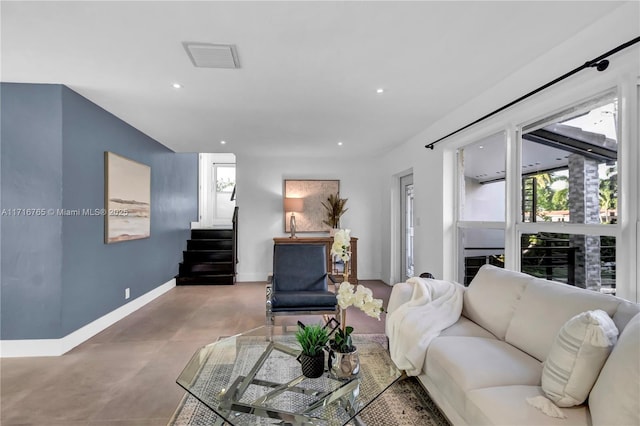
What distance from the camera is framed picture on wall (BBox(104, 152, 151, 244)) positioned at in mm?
3750

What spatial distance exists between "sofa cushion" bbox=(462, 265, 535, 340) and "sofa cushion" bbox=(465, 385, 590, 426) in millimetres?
711

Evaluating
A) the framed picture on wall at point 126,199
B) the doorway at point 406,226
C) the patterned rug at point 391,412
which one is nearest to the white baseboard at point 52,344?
the framed picture on wall at point 126,199

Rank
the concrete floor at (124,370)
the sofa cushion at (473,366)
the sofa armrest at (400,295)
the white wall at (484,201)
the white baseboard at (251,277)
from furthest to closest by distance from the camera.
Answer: the white baseboard at (251,277) → the white wall at (484,201) → the sofa armrest at (400,295) → the concrete floor at (124,370) → the sofa cushion at (473,366)

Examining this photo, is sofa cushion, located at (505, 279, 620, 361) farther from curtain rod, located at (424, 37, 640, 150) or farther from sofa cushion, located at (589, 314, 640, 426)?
curtain rod, located at (424, 37, 640, 150)

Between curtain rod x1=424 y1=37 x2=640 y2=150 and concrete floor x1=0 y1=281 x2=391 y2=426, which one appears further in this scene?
concrete floor x1=0 y1=281 x2=391 y2=426

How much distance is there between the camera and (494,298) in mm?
2367

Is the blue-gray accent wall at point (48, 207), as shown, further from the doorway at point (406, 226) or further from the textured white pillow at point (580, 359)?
the doorway at point (406, 226)

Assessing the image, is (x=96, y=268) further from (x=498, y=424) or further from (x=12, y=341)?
(x=498, y=424)

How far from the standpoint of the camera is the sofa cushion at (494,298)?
2221 millimetres

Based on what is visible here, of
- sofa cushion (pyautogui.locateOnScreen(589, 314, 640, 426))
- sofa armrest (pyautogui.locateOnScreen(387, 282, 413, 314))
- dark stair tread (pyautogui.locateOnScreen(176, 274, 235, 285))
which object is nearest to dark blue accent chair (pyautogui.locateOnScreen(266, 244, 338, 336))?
sofa armrest (pyautogui.locateOnScreen(387, 282, 413, 314))

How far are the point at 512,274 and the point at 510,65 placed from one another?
1.64 m

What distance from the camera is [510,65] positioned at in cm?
254

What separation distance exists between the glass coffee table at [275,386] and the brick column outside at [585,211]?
5.08 feet

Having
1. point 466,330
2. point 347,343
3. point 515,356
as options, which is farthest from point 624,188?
point 347,343
